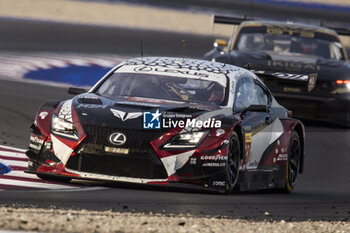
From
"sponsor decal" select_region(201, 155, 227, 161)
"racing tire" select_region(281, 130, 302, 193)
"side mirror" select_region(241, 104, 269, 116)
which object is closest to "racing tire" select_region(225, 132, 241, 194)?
"sponsor decal" select_region(201, 155, 227, 161)

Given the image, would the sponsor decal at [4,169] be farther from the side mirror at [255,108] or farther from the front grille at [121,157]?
the side mirror at [255,108]

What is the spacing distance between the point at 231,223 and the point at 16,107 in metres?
8.14

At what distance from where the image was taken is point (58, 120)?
873 cm

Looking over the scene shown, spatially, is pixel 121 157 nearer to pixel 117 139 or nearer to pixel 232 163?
pixel 117 139

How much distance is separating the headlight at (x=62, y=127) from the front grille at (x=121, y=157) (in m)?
0.15

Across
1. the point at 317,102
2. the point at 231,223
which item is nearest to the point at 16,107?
the point at 317,102

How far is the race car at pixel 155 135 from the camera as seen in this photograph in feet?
27.7

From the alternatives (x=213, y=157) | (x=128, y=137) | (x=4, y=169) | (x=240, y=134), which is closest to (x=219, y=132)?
(x=213, y=157)

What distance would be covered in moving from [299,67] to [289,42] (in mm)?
1687

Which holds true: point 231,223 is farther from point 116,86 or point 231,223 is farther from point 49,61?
point 49,61

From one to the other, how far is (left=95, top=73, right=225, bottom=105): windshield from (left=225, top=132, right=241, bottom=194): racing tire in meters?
0.66

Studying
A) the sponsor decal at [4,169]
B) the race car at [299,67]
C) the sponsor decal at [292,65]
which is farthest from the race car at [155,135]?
the sponsor decal at [292,65]

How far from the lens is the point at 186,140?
8.52 m

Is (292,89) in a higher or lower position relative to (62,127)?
lower
